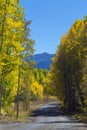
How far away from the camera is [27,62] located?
59.6m

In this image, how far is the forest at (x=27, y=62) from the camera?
4256 centimetres

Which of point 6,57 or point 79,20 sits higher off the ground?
point 79,20

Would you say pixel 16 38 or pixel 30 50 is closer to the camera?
pixel 16 38

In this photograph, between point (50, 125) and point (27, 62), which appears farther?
point (27, 62)

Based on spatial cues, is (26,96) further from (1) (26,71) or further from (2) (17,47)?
(2) (17,47)

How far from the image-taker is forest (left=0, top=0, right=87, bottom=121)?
4256 centimetres

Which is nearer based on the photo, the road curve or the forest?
the road curve

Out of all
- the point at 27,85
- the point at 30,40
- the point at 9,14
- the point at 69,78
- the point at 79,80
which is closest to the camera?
the point at 9,14

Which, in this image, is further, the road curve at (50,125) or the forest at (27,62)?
the forest at (27,62)

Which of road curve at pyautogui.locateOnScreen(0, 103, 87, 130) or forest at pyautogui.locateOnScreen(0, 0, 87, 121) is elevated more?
forest at pyautogui.locateOnScreen(0, 0, 87, 121)

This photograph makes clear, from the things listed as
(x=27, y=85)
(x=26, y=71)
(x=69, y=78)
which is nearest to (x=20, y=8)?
(x=26, y=71)

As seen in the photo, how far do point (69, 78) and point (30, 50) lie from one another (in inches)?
752

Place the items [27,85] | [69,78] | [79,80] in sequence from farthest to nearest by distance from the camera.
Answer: [27,85] < [69,78] < [79,80]

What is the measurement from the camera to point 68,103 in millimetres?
74562
